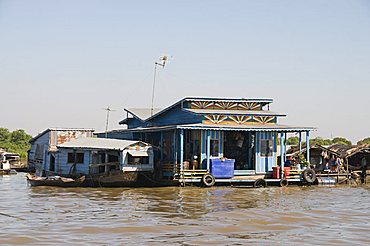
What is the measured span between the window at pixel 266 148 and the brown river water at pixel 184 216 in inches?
110

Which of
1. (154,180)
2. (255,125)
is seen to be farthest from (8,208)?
(255,125)

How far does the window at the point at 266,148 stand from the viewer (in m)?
25.2

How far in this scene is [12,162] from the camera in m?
41.4

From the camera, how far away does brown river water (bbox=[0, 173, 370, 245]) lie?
11562 millimetres

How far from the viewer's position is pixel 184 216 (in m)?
14.8

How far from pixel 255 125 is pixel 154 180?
5457 millimetres

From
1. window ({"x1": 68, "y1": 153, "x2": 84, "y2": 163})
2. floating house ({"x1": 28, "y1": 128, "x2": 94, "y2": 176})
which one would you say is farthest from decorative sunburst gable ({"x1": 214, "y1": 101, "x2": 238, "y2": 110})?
floating house ({"x1": 28, "y1": 128, "x2": 94, "y2": 176})

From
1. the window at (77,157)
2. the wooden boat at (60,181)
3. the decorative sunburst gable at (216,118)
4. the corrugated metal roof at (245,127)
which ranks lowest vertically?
the wooden boat at (60,181)

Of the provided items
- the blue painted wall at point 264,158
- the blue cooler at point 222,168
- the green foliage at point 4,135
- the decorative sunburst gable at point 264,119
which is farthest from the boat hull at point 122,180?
the green foliage at point 4,135

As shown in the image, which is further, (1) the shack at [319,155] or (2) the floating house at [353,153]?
(2) the floating house at [353,153]

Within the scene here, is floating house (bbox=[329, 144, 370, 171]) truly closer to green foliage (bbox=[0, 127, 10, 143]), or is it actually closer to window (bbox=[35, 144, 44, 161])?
window (bbox=[35, 144, 44, 161])

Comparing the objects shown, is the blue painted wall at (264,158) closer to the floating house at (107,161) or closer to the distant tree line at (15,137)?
the floating house at (107,161)

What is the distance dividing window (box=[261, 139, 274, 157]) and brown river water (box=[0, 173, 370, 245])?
2.79 m

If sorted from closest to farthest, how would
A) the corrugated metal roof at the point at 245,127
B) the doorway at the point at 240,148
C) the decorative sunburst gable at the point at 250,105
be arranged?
the corrugated metal roof at the point at 245,127 → the doorway at the point at 240,148 → the decorative sunburst gable at the point at 250,105
